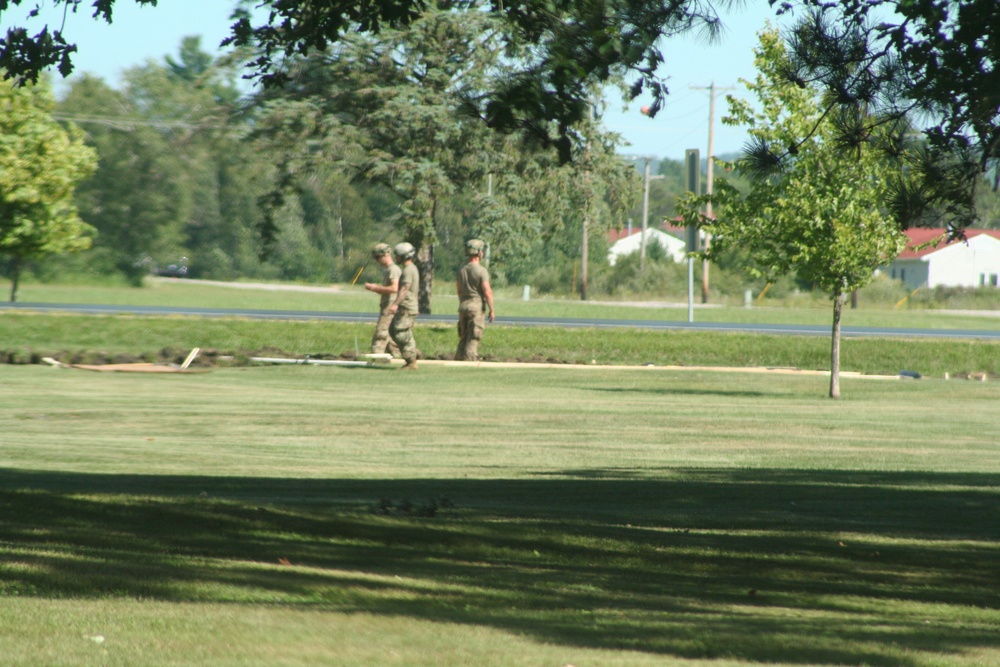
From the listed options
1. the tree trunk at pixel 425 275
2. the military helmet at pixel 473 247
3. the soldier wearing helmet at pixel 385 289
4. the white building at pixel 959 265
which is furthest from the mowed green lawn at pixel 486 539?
the white building at pixel 959 265

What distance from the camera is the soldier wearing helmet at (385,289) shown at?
21969 millimetres

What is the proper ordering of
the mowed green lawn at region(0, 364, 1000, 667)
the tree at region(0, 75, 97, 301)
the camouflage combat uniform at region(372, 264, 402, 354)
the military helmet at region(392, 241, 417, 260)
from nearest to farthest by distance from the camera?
the mowed green lawn at region(0, 364, 1000, 667), the military helmet at region(392, 241, 417, 260), the camouflage combat uniform at region(372, 264, 402, 354), the tree at region(0, 75, 97, 301)

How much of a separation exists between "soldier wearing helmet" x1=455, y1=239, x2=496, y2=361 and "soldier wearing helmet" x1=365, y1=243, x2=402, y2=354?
118 cm

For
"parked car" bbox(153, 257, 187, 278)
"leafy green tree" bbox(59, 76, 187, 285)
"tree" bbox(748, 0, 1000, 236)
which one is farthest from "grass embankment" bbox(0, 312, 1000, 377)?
"parked car" bbox(153, 257, 187, 278)

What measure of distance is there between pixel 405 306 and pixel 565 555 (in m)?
15.4

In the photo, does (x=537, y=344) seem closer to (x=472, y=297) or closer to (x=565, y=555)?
(x=472, y=297)

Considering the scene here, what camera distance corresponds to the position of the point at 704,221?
21750 mm

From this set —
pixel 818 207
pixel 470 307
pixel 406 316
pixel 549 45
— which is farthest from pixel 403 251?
pixel 549 45

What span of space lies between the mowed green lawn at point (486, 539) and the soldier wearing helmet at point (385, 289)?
6623 mm

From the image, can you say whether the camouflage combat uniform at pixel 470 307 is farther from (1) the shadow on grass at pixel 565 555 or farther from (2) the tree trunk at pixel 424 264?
(2) the tree trunk at pixel 424 264

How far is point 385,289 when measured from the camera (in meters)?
22.0

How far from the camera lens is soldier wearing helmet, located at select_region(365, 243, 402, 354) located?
2197 cm

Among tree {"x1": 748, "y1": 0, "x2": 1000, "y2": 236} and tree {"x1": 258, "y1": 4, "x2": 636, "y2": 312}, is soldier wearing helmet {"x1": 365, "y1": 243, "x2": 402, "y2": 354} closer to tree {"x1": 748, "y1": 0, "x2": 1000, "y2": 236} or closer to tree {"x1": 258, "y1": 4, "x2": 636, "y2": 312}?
tree {"x1": 748, "y1": 0, "x2": 1000, "y2": 236}

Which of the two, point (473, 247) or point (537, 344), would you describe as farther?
point (537, 344)
